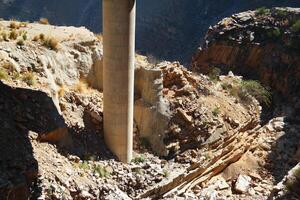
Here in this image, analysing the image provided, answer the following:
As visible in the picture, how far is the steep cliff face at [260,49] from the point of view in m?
33.2

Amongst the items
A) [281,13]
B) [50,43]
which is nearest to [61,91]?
[50,43]

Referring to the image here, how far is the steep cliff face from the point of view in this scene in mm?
33188

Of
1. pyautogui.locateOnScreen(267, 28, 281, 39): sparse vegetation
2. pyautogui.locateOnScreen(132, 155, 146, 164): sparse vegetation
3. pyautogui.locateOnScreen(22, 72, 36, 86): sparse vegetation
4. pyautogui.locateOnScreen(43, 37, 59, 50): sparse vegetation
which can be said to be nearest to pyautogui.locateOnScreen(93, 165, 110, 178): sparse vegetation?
pyautogui.locateOnScreen(132, 155, 146, 164): sparse vegetation

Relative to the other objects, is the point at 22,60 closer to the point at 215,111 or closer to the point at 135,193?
the point at 135,193

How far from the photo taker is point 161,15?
8094 centimetres

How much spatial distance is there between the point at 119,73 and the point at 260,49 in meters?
17.7

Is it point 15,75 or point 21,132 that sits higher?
point 15,75

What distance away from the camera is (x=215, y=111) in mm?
23516

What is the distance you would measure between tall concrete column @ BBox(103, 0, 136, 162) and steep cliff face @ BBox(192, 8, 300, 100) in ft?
50.0

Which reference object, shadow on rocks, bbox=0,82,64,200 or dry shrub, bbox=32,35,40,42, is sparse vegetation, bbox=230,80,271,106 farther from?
shadow on rocks, bbox=0,82,64,200

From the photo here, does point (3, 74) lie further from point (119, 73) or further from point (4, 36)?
point (119, 73)

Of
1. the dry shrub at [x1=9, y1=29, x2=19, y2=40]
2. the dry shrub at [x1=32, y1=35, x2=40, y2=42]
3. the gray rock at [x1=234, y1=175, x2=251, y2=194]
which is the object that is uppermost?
the dry shrub at [x1=9, y1=29, x2=19, y2=40]

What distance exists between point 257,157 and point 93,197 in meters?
10.2

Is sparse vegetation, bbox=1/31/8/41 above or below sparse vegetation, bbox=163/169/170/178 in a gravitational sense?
above
